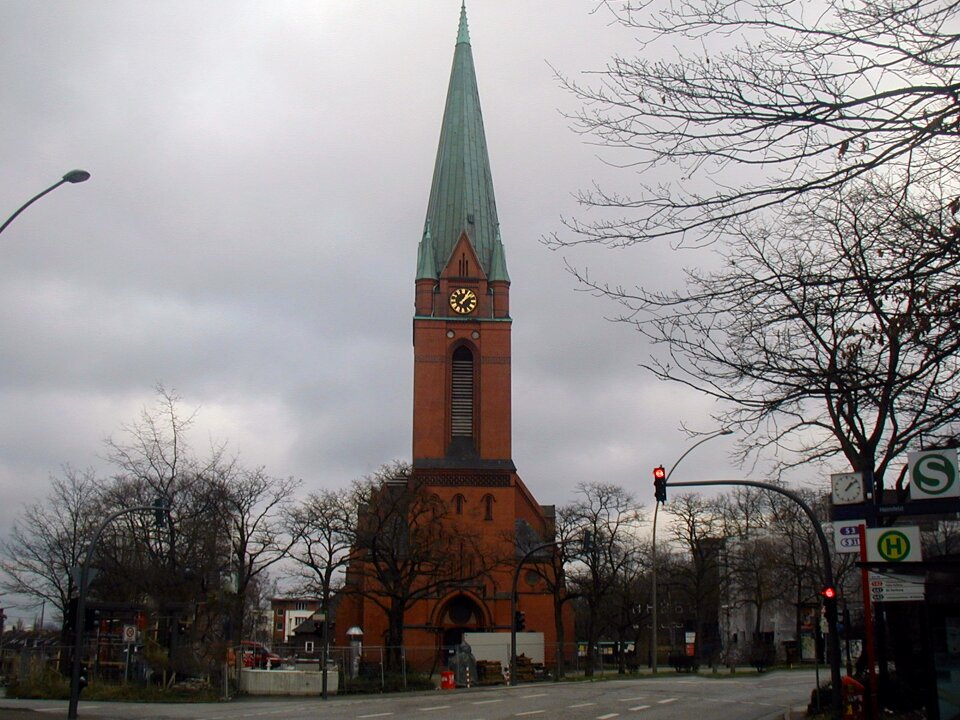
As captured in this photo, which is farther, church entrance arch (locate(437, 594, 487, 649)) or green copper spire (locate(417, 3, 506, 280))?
green copper spire (locate(417, 3, 506, 280))

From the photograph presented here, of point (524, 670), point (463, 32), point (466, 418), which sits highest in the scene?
point (463, 32)

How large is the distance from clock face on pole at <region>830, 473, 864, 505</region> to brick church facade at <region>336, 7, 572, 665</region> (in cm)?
3704

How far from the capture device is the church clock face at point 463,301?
6462 cm

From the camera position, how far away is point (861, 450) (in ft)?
70.6

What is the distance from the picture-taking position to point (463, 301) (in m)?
64.8

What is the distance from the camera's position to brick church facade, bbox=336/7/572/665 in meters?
59.2

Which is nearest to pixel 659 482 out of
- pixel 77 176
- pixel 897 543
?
pixel 897 543

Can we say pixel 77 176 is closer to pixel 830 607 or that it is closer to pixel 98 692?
pixel 830 607

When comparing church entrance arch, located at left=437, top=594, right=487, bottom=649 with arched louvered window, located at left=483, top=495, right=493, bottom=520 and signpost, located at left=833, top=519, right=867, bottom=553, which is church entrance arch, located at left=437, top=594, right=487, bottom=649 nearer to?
arched louvered window, located at left=483, top=495, right=493, bottom=520

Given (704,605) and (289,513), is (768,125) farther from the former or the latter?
(704,605)

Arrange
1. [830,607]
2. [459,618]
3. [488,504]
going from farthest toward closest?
[488,504] < [459,618] < [830,607]

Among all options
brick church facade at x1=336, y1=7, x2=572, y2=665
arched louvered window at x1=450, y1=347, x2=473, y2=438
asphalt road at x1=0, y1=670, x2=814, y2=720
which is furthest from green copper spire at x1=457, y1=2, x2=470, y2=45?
asphalt road at x1=0, y1=670, x2=814, y2=720

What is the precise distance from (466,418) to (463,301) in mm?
7462

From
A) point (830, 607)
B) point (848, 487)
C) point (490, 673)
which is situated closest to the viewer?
point (848, 487)
